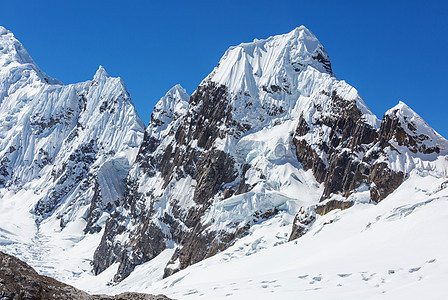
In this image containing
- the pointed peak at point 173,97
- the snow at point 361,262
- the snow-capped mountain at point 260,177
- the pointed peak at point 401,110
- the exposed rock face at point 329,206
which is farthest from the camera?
the pointed peak at point 173,97

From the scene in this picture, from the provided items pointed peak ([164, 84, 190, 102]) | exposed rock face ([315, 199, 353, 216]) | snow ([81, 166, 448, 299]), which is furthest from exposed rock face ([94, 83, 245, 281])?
snow ([81, 166, 448, 299])

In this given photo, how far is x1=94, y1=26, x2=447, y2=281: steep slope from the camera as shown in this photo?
6725 centimetres

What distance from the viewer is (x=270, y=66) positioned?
4412 inches

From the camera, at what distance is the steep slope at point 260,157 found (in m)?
67.2

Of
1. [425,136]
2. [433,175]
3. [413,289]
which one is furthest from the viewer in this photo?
[425,136]

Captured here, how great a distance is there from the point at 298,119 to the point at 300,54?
2307cm

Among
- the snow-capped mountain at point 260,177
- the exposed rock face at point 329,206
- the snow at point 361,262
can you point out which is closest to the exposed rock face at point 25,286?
the snow at point 361,262

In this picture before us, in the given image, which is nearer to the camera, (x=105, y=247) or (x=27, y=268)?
(x=27, y=268)

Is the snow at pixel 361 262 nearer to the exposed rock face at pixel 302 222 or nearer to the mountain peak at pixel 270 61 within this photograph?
the exposed rock face at pixel 302 222

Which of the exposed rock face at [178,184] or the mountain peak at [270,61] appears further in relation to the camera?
the mountain peak at [270,61]

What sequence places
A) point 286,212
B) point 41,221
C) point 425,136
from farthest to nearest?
point 41,221, point 286,212, point 425,136

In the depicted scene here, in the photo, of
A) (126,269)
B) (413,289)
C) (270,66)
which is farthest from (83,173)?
(413,289)

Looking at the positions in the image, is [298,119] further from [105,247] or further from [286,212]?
[105,247]

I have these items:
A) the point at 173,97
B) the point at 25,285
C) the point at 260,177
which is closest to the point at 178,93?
the point at 173,97
